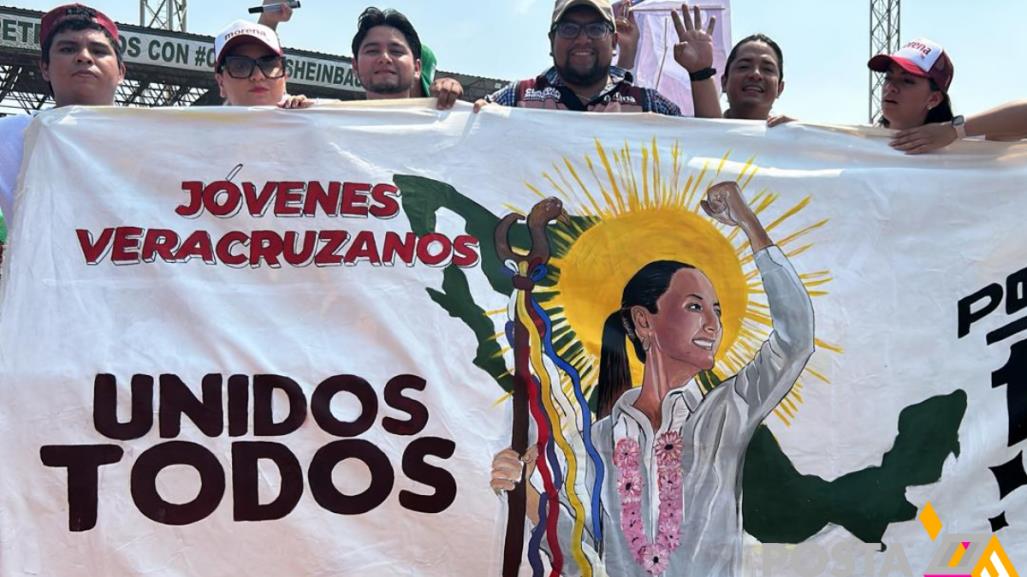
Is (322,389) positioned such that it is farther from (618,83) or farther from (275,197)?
(618,83)

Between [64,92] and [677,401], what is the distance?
2369mm

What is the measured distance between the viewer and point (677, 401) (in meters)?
3.11

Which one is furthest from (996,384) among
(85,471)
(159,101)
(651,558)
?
(159,101)

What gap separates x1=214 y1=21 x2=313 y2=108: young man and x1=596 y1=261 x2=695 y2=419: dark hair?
4.69ft

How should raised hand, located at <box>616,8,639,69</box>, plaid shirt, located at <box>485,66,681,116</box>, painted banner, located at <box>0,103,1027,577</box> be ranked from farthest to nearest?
raised hand, located at <box>616,8,639,69</box> → plaid shirt, located at <box>485,66,681,116</box> → painted banner, located at <box>0,103,1027,577</box>

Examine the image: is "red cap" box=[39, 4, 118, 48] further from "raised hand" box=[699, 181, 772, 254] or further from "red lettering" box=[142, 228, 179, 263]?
"raised hand" box=[699, 181, 772, 254]

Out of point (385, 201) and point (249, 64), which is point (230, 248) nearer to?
point (385, 201)

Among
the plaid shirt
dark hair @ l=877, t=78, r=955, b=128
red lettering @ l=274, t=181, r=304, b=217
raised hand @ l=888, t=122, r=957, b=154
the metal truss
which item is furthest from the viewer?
the metal truss

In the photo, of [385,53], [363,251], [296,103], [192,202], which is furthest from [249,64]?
[363,251]

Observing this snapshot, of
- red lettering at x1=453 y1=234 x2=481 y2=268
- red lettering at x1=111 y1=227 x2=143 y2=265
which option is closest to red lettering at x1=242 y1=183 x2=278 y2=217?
red lettering at x1=111 y1=227 x2=143 y2=265

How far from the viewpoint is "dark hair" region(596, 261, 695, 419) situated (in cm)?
308

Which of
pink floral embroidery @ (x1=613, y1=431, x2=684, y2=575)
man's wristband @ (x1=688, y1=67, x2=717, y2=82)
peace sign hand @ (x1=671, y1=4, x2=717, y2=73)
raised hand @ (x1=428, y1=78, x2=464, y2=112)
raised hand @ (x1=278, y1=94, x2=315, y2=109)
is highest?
peace sign hand @ (x1=671, y1=4, x2=717, y2=73)

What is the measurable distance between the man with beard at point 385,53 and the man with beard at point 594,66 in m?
0.35

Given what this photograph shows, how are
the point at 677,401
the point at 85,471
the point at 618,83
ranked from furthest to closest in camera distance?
the point at 618,83 → the point at 677,401 → the point at 85,471
